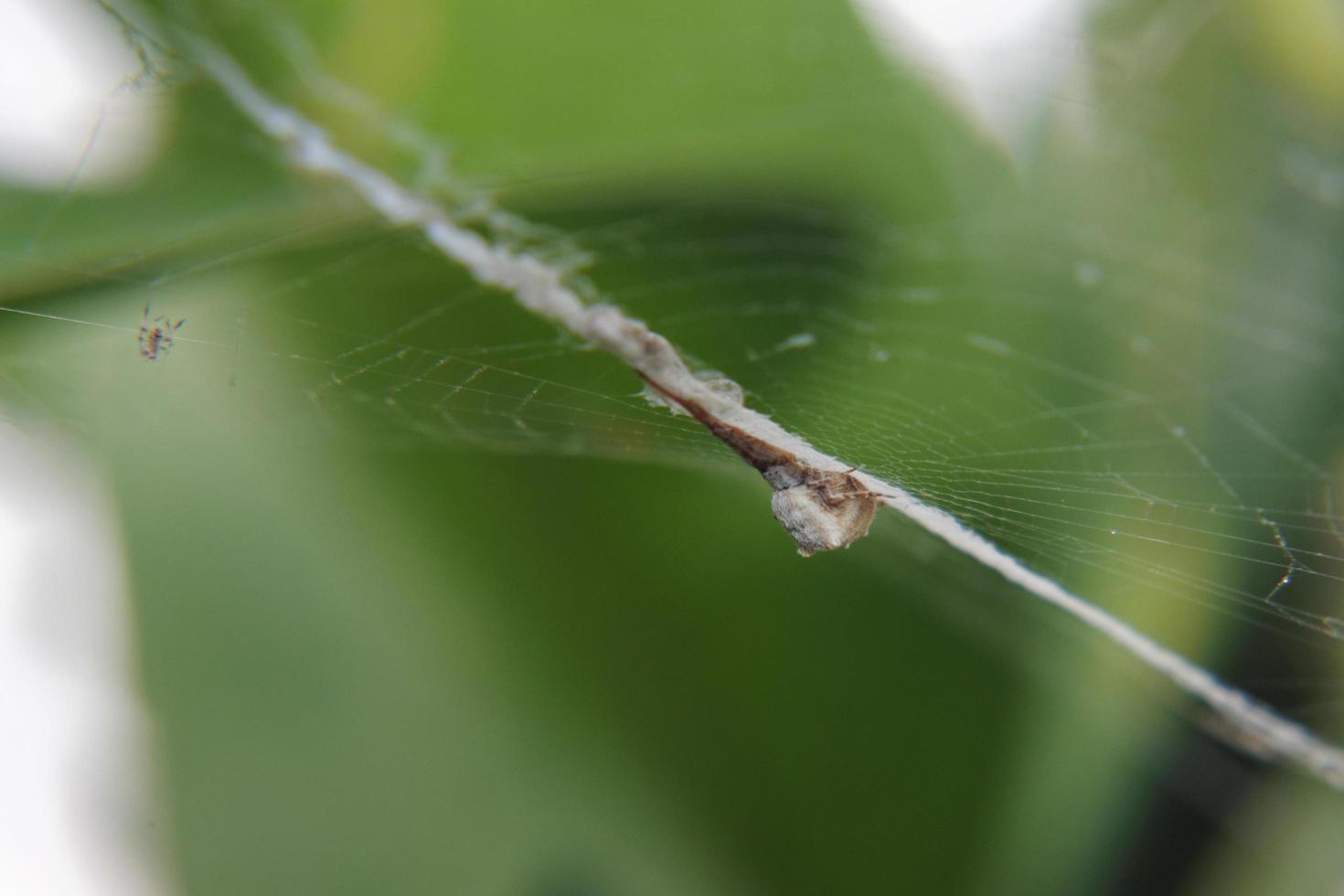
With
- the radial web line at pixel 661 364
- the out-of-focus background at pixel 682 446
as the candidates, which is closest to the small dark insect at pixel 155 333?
the out-of-focus background at pixel 682 446

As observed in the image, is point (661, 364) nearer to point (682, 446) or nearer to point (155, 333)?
point (682, 446)

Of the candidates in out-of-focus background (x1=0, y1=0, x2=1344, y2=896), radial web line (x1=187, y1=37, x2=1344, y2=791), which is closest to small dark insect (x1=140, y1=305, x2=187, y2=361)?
out-of-focus background (x1=0, y1=0, x2=1344, y2=896)

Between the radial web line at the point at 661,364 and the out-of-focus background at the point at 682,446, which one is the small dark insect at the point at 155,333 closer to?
the out-of-focus background at the point at 682,446

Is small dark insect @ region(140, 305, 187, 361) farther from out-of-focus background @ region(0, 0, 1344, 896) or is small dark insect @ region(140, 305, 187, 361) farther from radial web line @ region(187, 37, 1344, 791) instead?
radial web line @ region(187, 37, 1344, 791)

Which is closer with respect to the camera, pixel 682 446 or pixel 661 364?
pixel 661 364

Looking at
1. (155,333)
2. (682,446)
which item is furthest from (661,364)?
(155,333)

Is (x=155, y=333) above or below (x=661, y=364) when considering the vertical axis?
above
